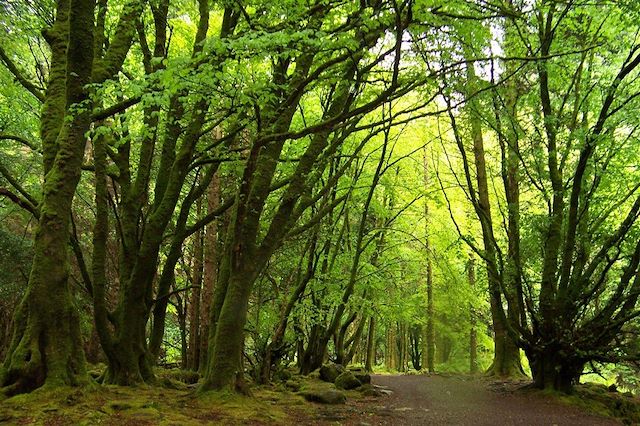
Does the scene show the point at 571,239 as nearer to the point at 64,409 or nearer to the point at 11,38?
the point at 64,409

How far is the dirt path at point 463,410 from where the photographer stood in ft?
24.9

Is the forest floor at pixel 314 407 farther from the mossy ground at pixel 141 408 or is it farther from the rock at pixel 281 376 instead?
the rock at pixel 281 376

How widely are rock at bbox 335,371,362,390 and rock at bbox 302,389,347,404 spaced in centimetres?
230

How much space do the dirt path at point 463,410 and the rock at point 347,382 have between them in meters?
0.99

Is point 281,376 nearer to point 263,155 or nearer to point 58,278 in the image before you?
point 263,155

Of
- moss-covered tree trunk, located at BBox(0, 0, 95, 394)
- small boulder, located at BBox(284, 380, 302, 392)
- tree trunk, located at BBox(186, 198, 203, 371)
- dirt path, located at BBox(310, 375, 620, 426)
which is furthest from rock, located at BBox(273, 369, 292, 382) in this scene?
moss-covered tree trunk, located at BBox(0, 0, 95, 394)

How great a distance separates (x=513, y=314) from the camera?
11102 millimetres

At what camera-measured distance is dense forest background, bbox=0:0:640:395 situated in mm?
5602

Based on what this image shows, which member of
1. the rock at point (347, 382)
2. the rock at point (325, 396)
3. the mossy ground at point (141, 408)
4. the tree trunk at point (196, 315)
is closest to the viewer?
the mossy ground at point (141, 408)

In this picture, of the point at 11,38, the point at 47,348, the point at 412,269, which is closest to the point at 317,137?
the point at 47,348

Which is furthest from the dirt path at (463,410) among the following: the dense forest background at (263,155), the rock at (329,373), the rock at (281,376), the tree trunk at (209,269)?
the tree trunk at (209,269)

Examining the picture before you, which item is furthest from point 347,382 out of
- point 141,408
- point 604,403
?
point 141,408

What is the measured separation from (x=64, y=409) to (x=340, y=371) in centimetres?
903

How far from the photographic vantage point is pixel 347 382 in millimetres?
11773
